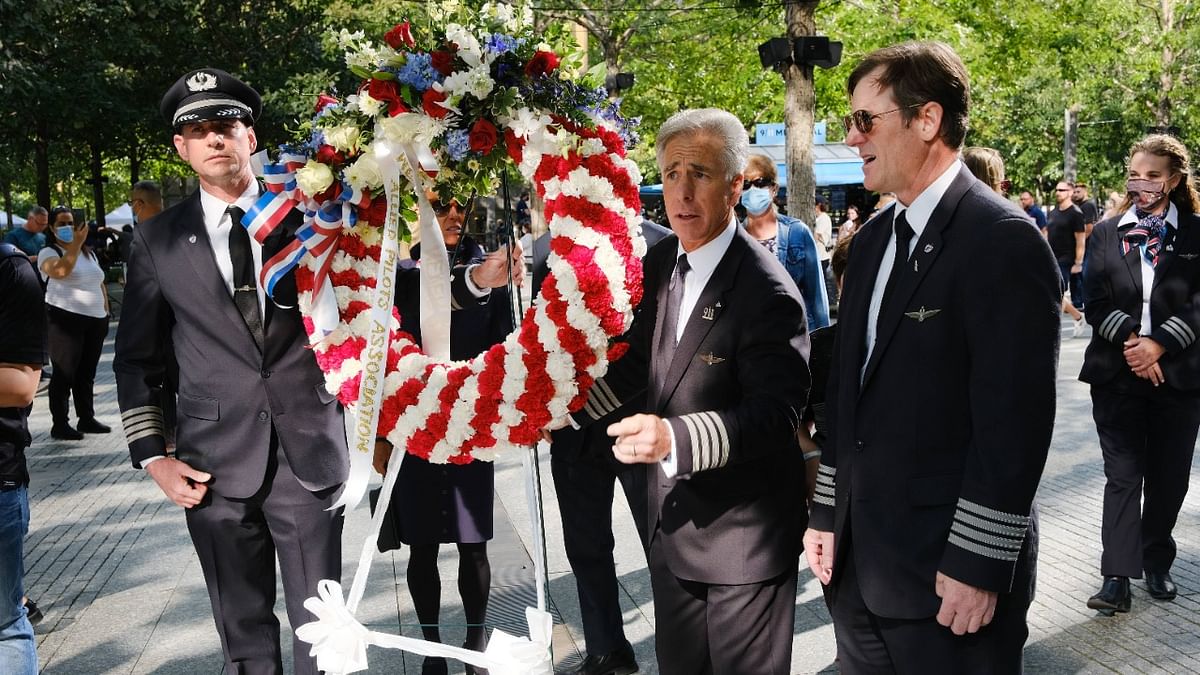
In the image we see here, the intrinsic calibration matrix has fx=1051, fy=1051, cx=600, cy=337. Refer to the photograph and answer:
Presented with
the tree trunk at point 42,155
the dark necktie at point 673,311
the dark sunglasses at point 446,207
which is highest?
the tree trunk at point 42,155

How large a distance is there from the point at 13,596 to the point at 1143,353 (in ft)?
15.8

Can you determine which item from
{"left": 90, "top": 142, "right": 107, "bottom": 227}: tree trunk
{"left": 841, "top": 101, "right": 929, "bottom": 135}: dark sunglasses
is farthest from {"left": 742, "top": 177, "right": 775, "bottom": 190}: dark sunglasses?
{"left": 90, "top": 142, "right": 107, "bottom": 227}: tree trunk

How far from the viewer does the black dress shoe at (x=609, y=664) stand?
454 centimetres

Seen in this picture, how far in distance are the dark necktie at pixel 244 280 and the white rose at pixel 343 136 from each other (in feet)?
1.84

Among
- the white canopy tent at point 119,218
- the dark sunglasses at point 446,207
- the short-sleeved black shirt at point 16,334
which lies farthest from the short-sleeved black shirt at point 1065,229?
the white canopy tent at point 119,218

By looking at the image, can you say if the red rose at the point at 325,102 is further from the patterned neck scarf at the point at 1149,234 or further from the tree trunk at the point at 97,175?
the tree trunk at the point at 97,175

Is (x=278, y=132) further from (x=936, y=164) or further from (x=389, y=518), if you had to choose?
(x=936, y=164)

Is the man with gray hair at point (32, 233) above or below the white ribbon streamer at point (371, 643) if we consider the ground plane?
above

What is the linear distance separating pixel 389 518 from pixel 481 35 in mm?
2182

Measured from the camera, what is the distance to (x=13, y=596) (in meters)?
3.45

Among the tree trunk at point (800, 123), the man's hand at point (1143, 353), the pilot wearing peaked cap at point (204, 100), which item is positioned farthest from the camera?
the tree trunk at point (800, 123)

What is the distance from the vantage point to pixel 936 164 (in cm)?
266

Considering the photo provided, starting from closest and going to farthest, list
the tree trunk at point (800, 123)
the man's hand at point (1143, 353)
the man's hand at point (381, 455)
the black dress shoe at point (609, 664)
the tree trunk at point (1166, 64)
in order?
the man's hand at point (381, 455), the black dress shoe at point (609, 664), the man's hand at point (1143, 353), the tree trunk at point (800, 123), the tree trunk at point (1166, 64)

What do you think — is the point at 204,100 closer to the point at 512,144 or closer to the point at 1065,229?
the point at 512,144
